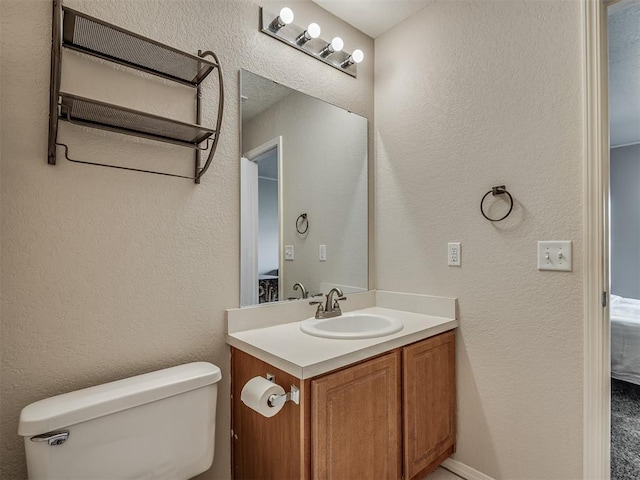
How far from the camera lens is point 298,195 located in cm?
180

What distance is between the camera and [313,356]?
1205mm

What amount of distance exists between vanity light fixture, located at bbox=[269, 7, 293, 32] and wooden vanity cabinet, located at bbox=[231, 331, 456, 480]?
4.84 feet

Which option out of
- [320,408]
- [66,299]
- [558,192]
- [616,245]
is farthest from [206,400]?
[616,245]

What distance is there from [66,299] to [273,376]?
0.73 meters

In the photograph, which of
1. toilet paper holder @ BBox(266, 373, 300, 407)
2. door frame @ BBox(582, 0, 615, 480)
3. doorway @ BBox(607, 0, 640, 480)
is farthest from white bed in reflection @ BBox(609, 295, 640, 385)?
toilet paper holder @ BBox(266, 373, 300, 407)

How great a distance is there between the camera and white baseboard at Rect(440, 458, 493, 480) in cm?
165

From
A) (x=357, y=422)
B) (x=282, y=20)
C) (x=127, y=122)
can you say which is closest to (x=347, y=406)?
(x=357, y=422)

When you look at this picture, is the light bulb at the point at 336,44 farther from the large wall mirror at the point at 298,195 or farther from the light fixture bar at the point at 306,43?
the large wall mirror at the point at 298,195

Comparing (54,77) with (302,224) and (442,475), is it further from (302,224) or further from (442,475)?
(442,475)

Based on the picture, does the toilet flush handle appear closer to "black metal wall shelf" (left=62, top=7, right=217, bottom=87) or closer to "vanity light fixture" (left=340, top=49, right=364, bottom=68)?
"black metal wall shelf" (left=62, top=7, right=217, bottom=87)

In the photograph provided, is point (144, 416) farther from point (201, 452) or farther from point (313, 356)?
point (313, 356)

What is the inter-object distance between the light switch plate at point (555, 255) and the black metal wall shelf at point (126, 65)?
1.39m

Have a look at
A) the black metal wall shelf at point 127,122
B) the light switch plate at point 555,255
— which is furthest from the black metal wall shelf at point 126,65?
the light switch plate at point 555,255

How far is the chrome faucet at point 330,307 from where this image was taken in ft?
5.69
